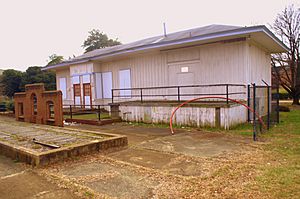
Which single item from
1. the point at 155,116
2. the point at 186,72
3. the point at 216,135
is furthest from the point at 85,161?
the point at 186,72

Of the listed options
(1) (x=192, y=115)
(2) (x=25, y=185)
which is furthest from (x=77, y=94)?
(2) (x=25, y=185)

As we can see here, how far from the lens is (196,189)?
3609 millimetres

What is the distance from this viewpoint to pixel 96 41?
46.8 meters

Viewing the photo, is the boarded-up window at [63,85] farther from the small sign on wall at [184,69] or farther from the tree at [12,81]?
the tree at [12,81]

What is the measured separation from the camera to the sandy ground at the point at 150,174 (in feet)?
11.8

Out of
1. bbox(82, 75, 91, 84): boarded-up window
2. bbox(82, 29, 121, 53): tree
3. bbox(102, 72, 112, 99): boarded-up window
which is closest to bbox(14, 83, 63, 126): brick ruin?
bbox(82, 75, 91, 84): boarded-up window

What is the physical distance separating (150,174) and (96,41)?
4554 cm

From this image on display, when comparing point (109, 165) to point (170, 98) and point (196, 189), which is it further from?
point (170, 98)

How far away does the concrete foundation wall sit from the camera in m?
8.99

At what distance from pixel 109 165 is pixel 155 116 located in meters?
6.20

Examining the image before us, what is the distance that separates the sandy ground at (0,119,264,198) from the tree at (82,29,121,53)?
139ft

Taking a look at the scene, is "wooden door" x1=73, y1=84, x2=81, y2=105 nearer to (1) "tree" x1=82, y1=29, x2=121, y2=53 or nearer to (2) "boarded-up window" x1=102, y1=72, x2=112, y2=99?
(2) "boarded-up window" x1=102, y1=72, x2=112, y2=99

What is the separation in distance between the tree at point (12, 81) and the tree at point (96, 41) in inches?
703

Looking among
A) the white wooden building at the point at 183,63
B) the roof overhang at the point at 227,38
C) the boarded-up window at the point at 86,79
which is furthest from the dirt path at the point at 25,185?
the boarded-up window at the point at 86,79
